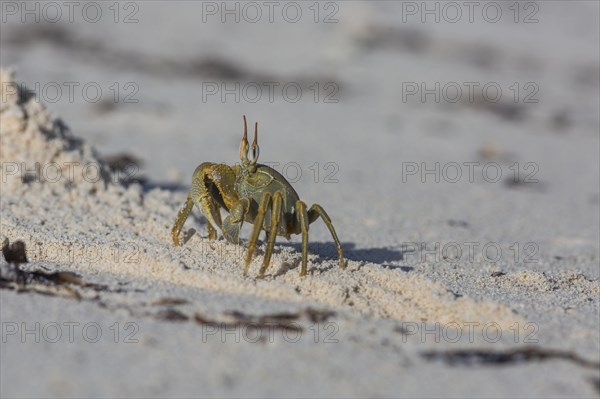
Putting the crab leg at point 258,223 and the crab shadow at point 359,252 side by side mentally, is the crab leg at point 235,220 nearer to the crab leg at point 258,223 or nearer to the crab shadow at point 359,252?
the crab leg at point 258,223

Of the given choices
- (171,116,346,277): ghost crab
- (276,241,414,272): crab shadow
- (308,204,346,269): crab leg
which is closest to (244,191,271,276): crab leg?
(171,116,346,277): ghost crab

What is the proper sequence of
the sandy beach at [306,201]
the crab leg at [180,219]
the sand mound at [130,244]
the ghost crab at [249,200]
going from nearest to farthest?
the sandy beach at [306,201]
the sand mound at [130,244]
the ghost crab at [249,200]
the crab leg at [180,219]

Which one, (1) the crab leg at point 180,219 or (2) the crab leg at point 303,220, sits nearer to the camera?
(2) the crab leg at point 303,220

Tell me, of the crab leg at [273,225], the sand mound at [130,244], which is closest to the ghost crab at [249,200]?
the crab leg at [273,225]

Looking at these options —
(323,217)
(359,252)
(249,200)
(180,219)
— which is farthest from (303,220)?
(359,252)

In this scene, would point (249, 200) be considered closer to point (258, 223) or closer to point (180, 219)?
point (258, 223)

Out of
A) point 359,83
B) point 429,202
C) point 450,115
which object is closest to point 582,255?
point 429,202

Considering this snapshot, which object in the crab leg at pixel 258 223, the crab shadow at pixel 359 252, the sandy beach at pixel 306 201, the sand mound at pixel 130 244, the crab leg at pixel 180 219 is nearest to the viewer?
the sandy beach at pixel 306 201

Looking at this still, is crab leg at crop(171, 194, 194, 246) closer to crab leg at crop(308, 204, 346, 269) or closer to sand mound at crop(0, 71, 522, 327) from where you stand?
sand mound at crop(0, 71, 522, 327)
